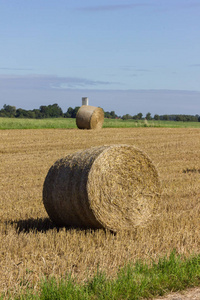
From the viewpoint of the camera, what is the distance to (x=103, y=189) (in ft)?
22.0

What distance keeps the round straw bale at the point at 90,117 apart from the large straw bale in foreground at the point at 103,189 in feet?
67.2

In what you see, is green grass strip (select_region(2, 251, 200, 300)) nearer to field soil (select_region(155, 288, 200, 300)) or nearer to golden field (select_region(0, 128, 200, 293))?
field soil (select_region(155, 288, 200, 300))

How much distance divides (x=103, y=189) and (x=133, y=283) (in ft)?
7.65

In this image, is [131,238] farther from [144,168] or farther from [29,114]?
[29,114]

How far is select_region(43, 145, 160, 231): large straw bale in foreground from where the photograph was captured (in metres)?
6.52

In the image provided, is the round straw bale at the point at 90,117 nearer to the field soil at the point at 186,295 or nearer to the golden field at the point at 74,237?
the golden field at the point at 74,237

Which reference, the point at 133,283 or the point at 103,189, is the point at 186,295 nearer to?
the point at 133,283

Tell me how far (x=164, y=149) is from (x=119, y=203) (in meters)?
12.7

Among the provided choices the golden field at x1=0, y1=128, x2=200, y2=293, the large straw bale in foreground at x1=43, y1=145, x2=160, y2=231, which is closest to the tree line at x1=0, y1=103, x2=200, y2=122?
the golden field at x1=0, y1=128, x2=200, y2=293

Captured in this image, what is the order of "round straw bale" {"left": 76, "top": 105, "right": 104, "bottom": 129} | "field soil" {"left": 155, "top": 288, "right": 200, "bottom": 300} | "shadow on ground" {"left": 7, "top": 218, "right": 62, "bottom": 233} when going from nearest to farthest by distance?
"field soil" {"left": 155, "top": 288, "right": 200, "bottom": 300}
"shadow on ground" {"left": 7, "top": 218, "right": 62, "bottom": 233}
"round straw bale" {"left": 76, "top": 105, "right": 104, "bottom": 129}

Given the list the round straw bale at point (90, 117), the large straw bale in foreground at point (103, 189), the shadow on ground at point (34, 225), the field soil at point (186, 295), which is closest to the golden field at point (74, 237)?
the shadow on ground at point (34, 225)

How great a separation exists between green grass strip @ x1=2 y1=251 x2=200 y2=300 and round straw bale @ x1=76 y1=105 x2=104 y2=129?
22.8m

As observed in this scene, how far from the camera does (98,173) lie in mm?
6680

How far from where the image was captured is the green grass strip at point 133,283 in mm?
4230
